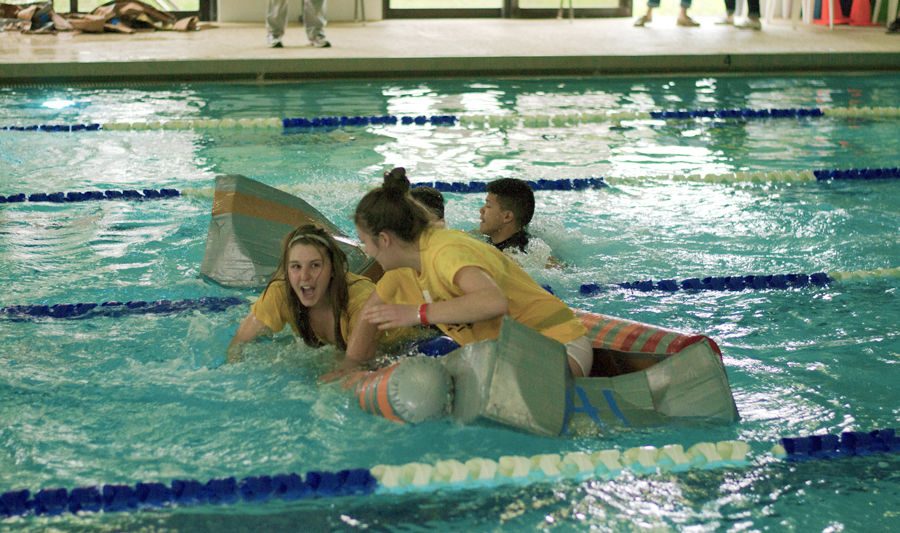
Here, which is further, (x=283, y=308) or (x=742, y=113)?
(x=742, y=113)

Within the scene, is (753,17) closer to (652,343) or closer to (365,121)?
(365,121)

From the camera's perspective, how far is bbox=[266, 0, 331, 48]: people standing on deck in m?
11.0

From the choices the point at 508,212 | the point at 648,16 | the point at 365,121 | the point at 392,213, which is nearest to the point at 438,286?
the point at 392,213

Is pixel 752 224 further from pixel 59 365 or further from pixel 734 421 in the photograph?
pixel 59 365

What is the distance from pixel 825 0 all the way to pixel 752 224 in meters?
8.81

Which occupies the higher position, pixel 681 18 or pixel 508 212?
pixel 681 18

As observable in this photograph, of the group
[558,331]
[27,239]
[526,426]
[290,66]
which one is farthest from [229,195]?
[290,66]

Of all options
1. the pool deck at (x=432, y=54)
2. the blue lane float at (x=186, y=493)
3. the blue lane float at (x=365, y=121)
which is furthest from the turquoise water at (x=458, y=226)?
the pool deck at (x=432, y=54)

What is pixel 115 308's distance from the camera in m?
4.44

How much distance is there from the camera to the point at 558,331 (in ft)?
11.3

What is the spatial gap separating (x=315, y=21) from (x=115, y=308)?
23.5 feet

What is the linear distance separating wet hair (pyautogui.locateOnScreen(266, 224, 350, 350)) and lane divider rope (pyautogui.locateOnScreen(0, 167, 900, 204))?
2.42 metres

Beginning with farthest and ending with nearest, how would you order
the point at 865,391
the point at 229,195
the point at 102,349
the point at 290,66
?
the point at 290,66, the point at 229,195, the point at 102,349, the point at 865,391

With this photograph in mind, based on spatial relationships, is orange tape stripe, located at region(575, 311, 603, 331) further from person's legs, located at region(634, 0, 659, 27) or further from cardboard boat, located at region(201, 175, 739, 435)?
person's legs, located at region(634, 0, 659, 27)
